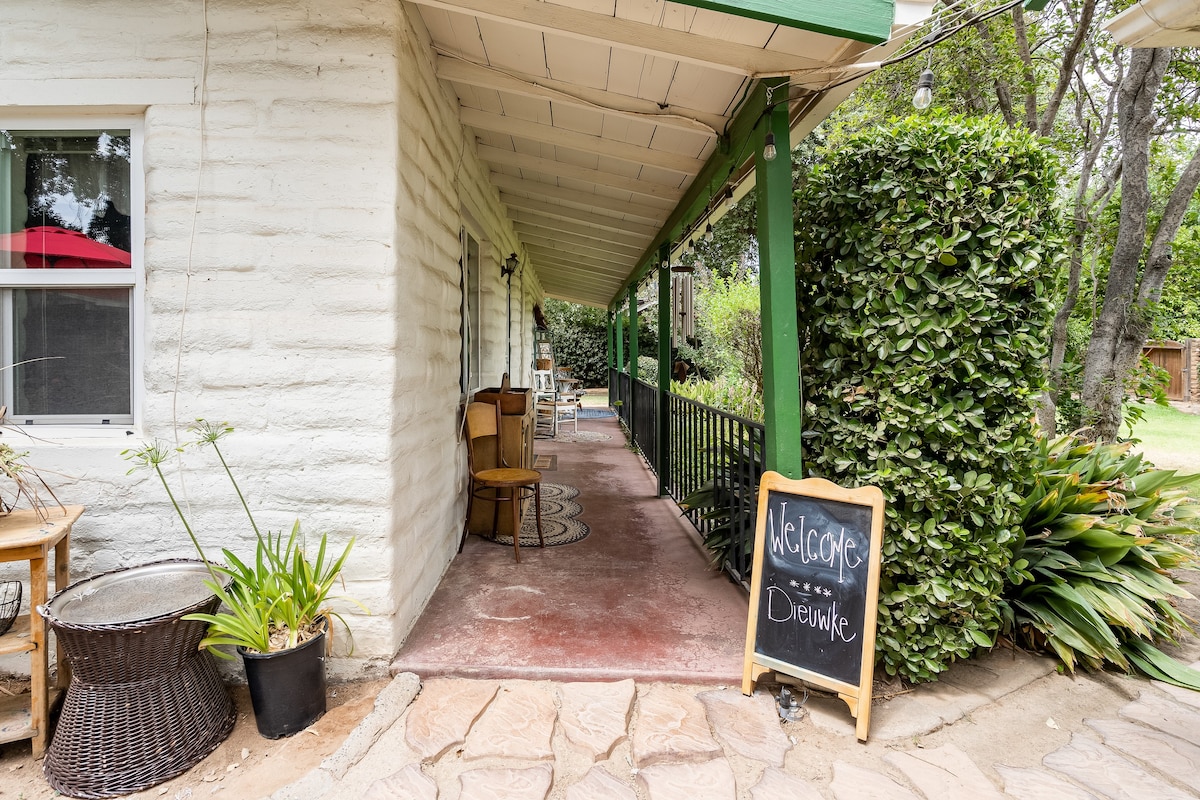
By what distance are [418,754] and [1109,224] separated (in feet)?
23.0

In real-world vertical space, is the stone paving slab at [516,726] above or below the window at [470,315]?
below

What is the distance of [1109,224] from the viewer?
5406 mm

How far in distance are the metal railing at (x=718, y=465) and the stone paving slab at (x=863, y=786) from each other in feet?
3.76

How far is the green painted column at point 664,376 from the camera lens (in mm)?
4965

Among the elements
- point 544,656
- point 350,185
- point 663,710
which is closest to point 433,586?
point 544,656

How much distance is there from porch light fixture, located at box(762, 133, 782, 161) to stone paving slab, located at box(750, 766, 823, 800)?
6.88 ft

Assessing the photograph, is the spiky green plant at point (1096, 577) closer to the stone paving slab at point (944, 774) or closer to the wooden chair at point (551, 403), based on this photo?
the stone paving slab at point (944, 774)

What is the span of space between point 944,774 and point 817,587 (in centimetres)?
62

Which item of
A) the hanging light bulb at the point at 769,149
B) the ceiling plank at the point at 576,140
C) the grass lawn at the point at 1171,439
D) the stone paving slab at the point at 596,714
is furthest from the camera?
the grass lawn at the point at 1171,439

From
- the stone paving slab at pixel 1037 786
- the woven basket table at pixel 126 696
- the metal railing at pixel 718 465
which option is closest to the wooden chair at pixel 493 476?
the metal railing at pixel 718 465

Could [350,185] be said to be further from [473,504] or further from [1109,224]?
[1109,224]

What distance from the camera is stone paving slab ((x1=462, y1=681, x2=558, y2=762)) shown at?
1.75m

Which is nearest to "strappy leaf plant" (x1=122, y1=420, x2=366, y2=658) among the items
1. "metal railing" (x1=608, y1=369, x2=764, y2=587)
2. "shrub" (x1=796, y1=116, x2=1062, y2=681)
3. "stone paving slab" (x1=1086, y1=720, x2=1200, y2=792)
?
"metal railing" (x1=608, y1=369, x2=764, y2=587)

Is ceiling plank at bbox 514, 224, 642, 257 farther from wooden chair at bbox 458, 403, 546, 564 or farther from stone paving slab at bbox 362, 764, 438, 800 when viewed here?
stone paving slab at bbox 362, 764, 438, 800
